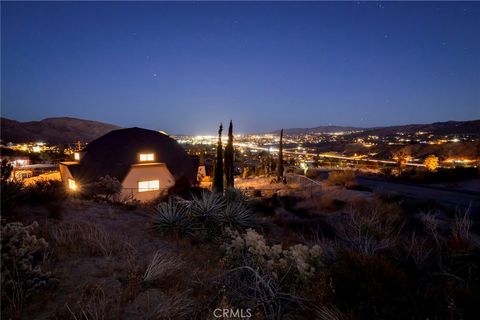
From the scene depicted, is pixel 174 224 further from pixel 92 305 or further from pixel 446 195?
pixel 446 195

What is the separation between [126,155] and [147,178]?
148 inches

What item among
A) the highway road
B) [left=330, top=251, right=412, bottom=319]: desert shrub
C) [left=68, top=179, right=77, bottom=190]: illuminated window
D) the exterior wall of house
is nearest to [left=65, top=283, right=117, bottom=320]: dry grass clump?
[left=330, top=251, right=412, bottom=319]: desert shrub

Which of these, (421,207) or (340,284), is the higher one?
(340,284)

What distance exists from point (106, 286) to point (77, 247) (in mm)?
2269

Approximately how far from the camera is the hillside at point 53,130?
116 metres

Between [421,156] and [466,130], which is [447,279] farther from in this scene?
[466,130]

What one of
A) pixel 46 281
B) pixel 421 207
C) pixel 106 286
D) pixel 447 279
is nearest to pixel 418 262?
pixel 447 279

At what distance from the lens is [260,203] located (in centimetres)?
2241

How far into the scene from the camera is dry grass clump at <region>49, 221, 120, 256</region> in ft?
23.6

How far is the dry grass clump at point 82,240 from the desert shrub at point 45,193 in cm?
271

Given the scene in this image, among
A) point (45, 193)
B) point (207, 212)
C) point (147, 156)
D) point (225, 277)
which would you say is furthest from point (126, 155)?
point (225, 277)

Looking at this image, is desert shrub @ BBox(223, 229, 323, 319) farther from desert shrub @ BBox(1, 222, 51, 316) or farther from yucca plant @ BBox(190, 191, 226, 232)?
yucca plant @ BBox(190, 191, 226, 232)

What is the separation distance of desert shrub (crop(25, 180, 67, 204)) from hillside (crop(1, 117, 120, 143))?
10758 centimetres

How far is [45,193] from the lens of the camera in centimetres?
1112
